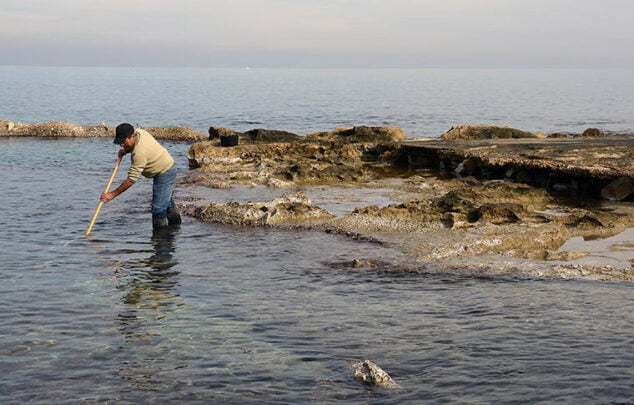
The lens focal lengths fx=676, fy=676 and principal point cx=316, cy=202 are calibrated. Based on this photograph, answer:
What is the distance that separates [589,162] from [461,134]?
10.4m

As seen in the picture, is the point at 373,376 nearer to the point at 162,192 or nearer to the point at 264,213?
the point at 162,192

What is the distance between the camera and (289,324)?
312 inches

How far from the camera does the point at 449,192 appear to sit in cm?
1552

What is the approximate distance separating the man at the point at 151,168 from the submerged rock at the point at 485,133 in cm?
1671

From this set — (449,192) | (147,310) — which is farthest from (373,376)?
(449,192)

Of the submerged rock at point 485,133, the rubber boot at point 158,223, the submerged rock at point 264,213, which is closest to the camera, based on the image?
the rubber boot at point 158,223

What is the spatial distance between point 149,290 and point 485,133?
20.4m

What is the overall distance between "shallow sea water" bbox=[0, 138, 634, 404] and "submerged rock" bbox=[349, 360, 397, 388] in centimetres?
10

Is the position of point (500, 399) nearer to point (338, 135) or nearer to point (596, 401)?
point (596, 401)

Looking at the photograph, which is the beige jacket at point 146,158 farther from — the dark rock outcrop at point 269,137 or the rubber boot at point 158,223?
the dark rock outcrop at point 269,137

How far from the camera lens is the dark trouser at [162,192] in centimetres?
1252

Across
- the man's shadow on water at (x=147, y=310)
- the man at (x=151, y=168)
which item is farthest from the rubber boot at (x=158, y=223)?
the man's shadow on water at (x=147, y=310)

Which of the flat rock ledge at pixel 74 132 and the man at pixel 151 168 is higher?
the man at pixel 151 168

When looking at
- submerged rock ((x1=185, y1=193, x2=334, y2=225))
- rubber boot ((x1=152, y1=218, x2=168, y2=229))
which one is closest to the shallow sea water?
rubber boot ((x1=152, y1=218, x2=168, y2=229))
